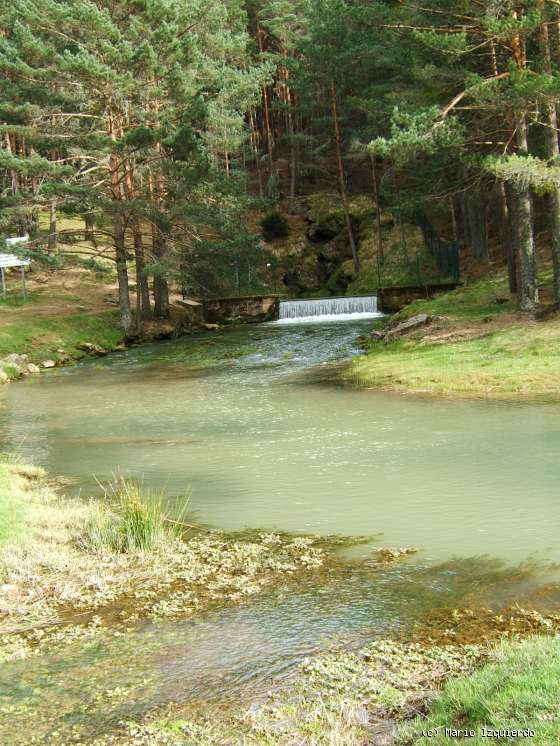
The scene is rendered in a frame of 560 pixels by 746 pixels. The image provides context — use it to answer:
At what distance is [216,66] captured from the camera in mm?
38875

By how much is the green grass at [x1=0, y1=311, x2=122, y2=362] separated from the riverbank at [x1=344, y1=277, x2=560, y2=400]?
1179 centimetres

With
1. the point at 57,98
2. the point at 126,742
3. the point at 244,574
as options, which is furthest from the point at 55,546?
the point at 57,98

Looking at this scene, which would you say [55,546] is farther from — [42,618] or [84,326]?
[84,326]

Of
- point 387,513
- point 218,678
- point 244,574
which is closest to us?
point 218,678

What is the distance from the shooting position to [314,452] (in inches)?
500

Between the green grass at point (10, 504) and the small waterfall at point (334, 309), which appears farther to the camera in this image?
the small waterfall at point (334, 309)

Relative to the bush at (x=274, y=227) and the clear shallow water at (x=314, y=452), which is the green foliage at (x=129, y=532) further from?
the bush at (x=274, y=227)

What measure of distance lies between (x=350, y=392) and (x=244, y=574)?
11.0m

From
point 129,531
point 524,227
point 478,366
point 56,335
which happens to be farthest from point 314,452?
point 56,335

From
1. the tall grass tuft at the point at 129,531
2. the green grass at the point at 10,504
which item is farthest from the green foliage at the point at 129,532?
the green grass at the point at 10,504

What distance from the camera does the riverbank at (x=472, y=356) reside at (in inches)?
658

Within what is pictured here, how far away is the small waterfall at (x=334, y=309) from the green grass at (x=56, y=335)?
951 cm

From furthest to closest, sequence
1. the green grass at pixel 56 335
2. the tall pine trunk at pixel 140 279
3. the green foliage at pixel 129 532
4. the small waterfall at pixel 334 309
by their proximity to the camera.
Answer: the small waterfall at pixel 334 309
the tall pine trunk at pixel 140 279
the green grass at pixel 56 335
the green foliage at pixel 129 532

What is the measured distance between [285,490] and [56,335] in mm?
21442
